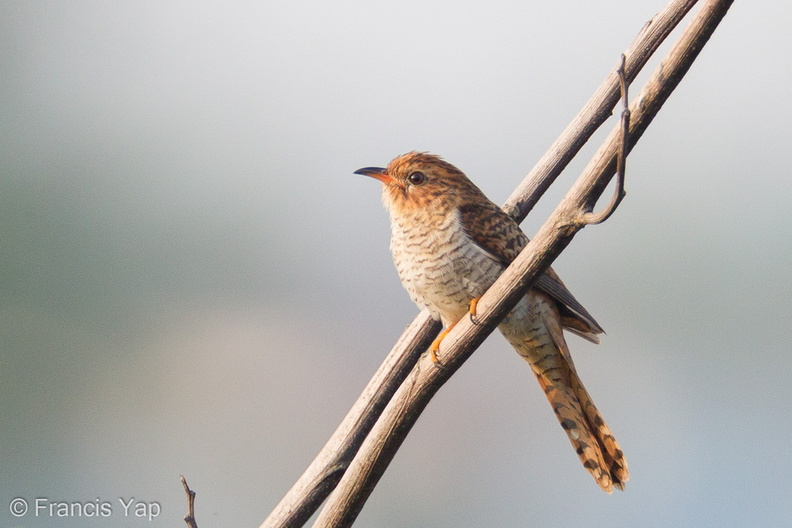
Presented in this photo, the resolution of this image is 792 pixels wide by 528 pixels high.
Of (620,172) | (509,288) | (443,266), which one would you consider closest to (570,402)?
(443,266)

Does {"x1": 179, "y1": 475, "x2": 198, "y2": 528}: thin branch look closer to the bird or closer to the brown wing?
the bird

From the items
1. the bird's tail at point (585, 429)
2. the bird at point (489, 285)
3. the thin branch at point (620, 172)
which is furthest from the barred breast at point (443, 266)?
the thin branch at point (620, 172)

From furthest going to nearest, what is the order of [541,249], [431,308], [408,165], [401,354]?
[408,165] → [431,308] → [401,354] → [541,249]

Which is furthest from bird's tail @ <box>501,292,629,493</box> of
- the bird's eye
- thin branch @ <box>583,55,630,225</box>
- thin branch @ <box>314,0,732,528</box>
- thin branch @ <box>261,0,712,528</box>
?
thin branch @ <box>583,55,630,225</box>

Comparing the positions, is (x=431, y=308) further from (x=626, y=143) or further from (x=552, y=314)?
(x=626, y=143)

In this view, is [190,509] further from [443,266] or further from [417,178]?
[417,178]

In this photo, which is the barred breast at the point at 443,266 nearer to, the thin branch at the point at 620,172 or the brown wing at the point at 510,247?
the brown wing at the point at 510,247

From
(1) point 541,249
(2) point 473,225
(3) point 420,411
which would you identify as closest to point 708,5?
(1) point 541,249
